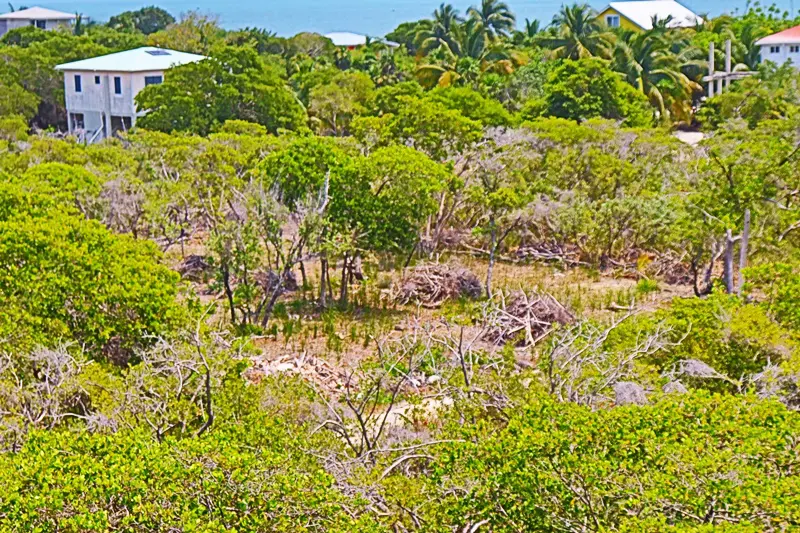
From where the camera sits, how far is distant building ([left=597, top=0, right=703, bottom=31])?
6681 cm

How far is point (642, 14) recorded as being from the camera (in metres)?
72.1

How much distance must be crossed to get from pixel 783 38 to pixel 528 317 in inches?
1456

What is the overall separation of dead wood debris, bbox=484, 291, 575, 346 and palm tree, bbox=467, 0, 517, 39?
125 ft

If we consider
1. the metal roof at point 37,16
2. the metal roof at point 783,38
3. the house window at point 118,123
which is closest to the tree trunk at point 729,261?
the house window at point 118,123

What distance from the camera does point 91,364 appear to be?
14273 millimetres

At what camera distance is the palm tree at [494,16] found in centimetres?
5832

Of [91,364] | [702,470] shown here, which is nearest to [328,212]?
[91,364]

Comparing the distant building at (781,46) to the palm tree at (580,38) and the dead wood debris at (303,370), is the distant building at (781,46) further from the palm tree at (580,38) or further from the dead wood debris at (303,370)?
the dead wood debris at (303,370)

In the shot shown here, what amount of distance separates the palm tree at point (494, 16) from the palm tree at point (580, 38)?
9.62 metres

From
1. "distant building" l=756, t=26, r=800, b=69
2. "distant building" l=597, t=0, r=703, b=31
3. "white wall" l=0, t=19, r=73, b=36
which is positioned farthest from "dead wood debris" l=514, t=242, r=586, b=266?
"white wall" l=0, t=19, r=73, b=36

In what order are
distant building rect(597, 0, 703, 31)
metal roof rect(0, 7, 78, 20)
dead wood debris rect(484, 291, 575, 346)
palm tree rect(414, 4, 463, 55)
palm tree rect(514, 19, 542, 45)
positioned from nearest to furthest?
1. dead wood debris rect(484, 291, 575, 346)
2. palm tree rect(414, 4, 463, 55)
3. palm tree rect(514, 19, 542, 45)
4. distant building rect(597, 0, 703, 31)
5. metal roof rect(0, 7, 78, 20)

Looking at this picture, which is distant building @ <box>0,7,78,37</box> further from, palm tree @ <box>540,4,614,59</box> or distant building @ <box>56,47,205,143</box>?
palm tree @ <box>540,4,614,59</box>

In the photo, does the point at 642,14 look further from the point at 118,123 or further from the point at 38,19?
the point at 38,19

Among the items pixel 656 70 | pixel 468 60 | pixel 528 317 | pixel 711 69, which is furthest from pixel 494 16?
pixel 528 317
